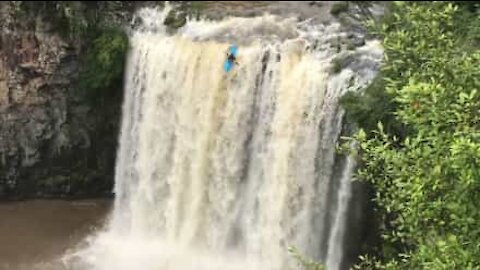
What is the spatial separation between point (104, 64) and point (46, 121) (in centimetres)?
146

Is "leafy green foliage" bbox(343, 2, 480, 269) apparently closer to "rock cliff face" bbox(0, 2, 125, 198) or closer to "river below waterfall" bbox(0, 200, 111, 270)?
"river below waterfall" bbox(0, 200, 111, 270)

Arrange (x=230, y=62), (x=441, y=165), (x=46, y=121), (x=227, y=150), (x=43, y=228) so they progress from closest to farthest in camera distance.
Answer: (x=441, y=165) → (x=230, y=62) → (x=227, y=150) → (x=43, y=228) → (x=46, y=121)

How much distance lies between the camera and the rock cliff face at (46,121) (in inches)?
500

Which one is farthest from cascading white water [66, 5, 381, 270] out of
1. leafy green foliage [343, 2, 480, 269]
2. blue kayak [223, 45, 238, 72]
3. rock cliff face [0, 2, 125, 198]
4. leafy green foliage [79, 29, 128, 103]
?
leafy green foliage [343, 2, 480, 269]

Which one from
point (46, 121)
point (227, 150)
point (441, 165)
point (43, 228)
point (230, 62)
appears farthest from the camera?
point (46, 121)

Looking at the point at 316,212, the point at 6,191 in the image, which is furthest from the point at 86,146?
the point at 316,212

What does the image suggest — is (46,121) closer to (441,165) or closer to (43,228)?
(43,228)

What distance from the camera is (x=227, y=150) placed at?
1163cm

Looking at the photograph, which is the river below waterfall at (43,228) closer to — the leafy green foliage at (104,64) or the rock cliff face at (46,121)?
the rock cliff face at (46,121)

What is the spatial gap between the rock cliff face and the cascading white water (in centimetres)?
56

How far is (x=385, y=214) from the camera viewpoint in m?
9.29

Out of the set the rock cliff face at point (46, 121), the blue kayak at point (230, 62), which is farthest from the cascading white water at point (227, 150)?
the rock cliff face at point (46, 121)

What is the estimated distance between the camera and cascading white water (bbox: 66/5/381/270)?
1049cm

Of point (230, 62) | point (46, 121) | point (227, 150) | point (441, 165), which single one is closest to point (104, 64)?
point (46, 121)
